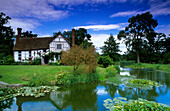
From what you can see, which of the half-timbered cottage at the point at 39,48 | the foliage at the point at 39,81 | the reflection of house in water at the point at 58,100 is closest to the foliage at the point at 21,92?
the reflection of house in water at the point at 58,100

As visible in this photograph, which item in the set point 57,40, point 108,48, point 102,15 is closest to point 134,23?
point 108,48

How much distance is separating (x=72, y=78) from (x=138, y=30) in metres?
32.7

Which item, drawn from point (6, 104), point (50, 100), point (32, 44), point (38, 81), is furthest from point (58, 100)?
point (32, 44)

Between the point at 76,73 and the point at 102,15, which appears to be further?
the point at 102,15

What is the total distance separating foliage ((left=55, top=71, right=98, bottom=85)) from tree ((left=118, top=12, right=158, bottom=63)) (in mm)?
28521

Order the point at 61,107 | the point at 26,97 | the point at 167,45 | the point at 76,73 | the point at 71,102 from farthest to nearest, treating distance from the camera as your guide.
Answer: the point at 167,45 → the point at 76,73 → the point at 26,97 → the point at 71,102 → the point at 61,107

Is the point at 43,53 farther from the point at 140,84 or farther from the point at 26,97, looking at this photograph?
the point at 140,84

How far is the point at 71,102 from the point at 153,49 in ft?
141

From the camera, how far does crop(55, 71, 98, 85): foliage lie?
1185 cm

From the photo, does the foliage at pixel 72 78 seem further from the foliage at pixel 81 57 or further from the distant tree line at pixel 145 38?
the distant tree line at pixel 145 38

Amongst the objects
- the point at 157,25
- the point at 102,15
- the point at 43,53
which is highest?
the point at 157,25

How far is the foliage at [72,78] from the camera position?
1185cm

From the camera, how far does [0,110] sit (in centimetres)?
650

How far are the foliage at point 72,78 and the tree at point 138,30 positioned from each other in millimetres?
28521
